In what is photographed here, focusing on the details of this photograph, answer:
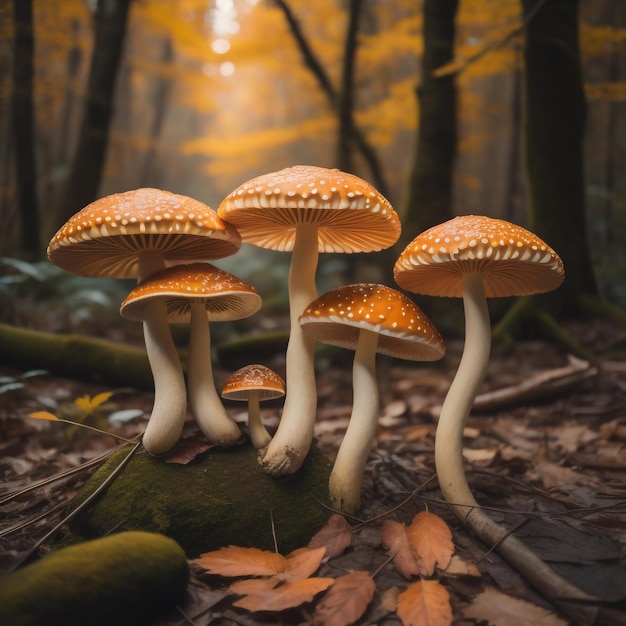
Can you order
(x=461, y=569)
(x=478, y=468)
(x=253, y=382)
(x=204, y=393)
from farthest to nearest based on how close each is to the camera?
(x=478, y=468), (x=204, y=393), (x=253, y=382), (x=461, y=569)

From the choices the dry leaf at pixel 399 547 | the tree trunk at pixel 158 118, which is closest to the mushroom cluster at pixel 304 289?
the dry leaf at pixel 399 547

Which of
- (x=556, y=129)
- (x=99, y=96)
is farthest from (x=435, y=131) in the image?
(x=99, y=96)

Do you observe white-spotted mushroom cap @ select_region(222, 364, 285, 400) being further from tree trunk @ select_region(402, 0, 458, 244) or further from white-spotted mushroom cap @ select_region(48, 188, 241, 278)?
tree trunk @ select_region(402, 0, 458, 244)

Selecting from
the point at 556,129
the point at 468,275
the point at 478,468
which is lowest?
the point at 478,468

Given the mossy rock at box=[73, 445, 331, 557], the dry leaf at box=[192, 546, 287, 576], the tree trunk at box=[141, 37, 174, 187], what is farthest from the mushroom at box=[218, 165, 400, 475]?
the tree trunk at box=[141, 37, 174, 187]

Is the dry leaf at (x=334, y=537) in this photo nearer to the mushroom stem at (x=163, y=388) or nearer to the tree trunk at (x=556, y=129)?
the mushroom stem at (x=163, y=388)

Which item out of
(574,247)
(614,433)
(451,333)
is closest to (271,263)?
(451,333)

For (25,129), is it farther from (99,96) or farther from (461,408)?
(461,408)
